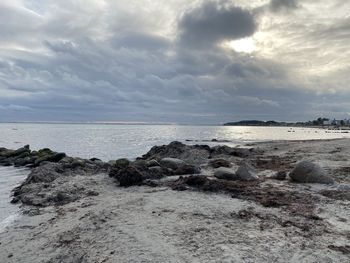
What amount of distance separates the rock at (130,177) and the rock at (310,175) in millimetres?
6678

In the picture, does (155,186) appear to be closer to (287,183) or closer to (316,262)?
(287,183)

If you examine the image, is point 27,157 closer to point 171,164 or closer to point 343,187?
point 171,164

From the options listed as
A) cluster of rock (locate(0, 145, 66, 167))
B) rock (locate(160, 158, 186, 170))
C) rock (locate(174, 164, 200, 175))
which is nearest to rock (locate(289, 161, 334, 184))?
rock (locate(174, 164, 200, 175))

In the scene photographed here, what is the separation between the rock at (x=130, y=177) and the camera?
14.9 m

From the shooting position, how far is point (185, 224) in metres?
8.82

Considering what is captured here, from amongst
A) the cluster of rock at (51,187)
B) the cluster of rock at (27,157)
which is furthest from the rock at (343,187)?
the cluster of rock at (27,157)

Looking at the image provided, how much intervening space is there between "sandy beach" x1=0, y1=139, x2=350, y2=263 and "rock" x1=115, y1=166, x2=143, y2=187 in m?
0.55

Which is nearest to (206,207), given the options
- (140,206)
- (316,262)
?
(140,206)

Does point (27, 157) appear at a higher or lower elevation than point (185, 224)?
lower

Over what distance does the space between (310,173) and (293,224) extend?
6.44m

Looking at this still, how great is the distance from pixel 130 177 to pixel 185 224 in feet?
21.5

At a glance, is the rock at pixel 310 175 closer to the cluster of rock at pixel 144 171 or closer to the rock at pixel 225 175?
the rock at pixel 225 175

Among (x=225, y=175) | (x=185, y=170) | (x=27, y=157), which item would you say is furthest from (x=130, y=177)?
(x=27, y=157)

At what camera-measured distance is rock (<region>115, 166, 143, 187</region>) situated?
14906 mm
